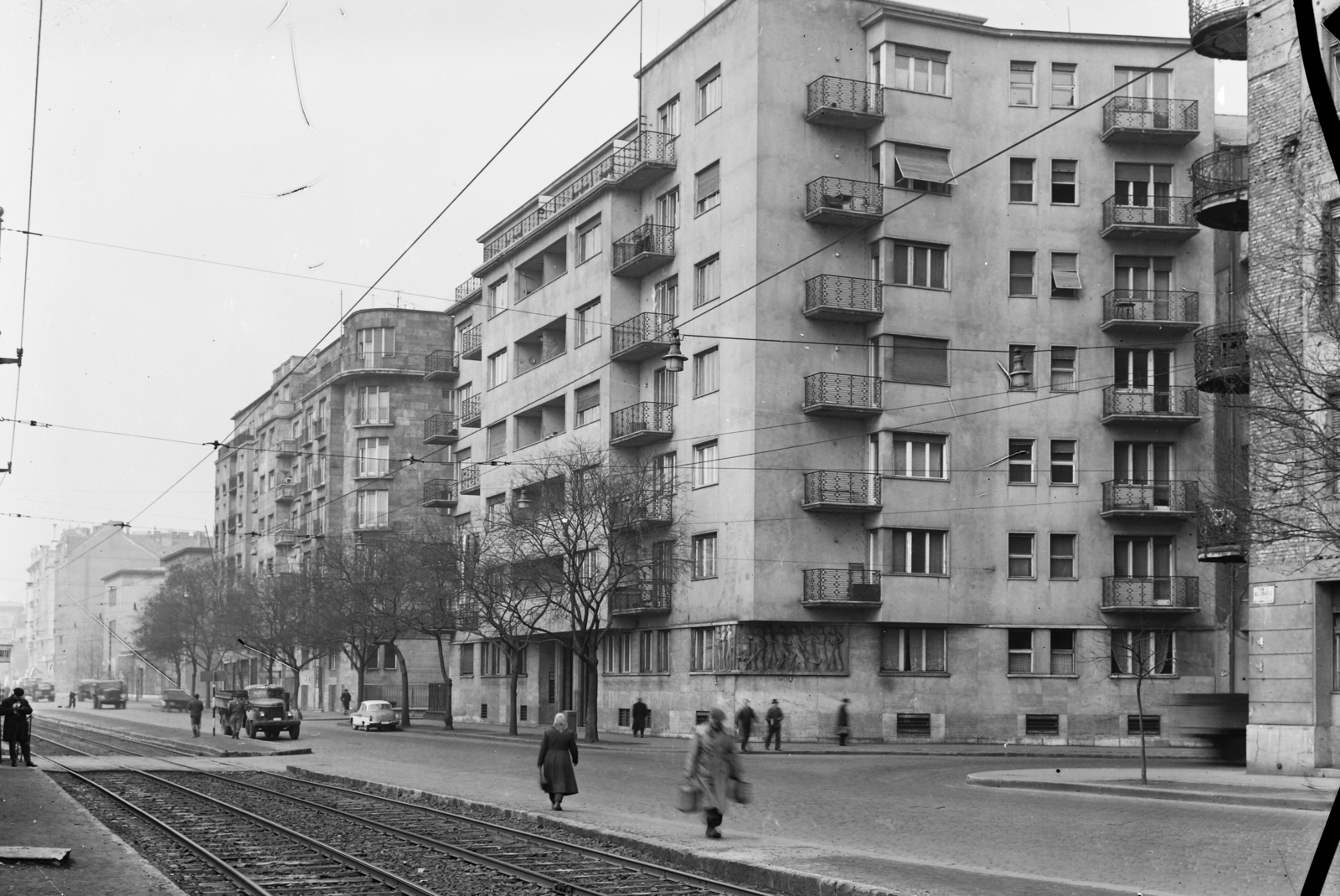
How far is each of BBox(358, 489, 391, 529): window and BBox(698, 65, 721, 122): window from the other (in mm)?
43904

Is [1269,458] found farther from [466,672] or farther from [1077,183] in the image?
[466,672]

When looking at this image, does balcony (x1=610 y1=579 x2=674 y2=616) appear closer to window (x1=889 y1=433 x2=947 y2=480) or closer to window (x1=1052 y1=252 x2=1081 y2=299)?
window (x1=889 y1=433 x2=947 y2=480)

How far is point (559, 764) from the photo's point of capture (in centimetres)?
2169

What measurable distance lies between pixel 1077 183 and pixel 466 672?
122 ft

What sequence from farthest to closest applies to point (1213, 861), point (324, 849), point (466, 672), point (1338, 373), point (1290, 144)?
1. point (466, 672)
2. point (1290, 144)
3. point (1338, 373)
4. point (324, 849)
5. point (1213, 861)

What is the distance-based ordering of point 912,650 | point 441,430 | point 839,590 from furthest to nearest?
point 441,430, point 912,650, point 839,590

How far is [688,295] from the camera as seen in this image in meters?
52.9

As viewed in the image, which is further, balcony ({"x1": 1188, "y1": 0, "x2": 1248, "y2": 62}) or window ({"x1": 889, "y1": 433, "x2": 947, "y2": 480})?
window ({"x1": 889, "y1": 433, "x2": 947, "y2": 480})

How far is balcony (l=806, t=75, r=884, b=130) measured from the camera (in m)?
50.0

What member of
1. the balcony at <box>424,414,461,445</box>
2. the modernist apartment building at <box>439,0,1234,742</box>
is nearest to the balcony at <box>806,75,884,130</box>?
the modernist apartment building at <box>439,0,1234,742</box>

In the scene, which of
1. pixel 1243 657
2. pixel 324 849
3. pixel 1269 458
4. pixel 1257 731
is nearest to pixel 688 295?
pixel 1243 657

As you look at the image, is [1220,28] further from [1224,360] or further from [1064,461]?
[1064,461]

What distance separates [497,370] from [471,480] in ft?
16.7

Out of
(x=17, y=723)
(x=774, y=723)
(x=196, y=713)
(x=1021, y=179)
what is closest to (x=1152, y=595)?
(x=1021, y=179)
